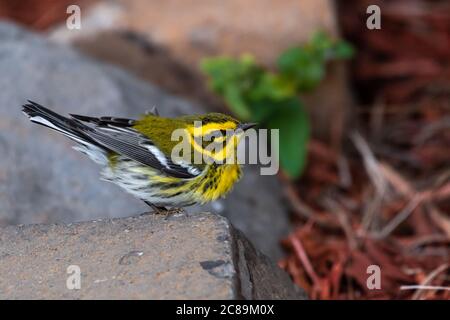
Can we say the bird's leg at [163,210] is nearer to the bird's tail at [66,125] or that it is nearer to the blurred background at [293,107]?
the bird's tail at [66,125]

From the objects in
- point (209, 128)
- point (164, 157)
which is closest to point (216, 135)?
point (209, 128)

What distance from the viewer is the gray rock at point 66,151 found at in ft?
18.6

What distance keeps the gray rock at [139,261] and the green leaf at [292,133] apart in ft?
8.34

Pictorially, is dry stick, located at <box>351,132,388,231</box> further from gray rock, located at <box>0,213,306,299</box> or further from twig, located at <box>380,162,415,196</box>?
gray rock, located at <box>0,213,306,299</box>

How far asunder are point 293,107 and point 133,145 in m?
2.72

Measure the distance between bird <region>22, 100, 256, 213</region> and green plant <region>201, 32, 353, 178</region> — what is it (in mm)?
1977

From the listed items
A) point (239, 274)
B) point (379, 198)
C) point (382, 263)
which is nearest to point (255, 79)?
point (379, 198)

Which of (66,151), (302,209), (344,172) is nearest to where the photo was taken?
(66,151)

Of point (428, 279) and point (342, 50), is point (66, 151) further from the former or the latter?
point (428, 279)

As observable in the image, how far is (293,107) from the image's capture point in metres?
7.31

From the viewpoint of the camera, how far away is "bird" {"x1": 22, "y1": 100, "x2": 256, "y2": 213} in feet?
15.8

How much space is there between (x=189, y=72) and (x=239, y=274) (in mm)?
4423

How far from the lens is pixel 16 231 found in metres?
4.32
